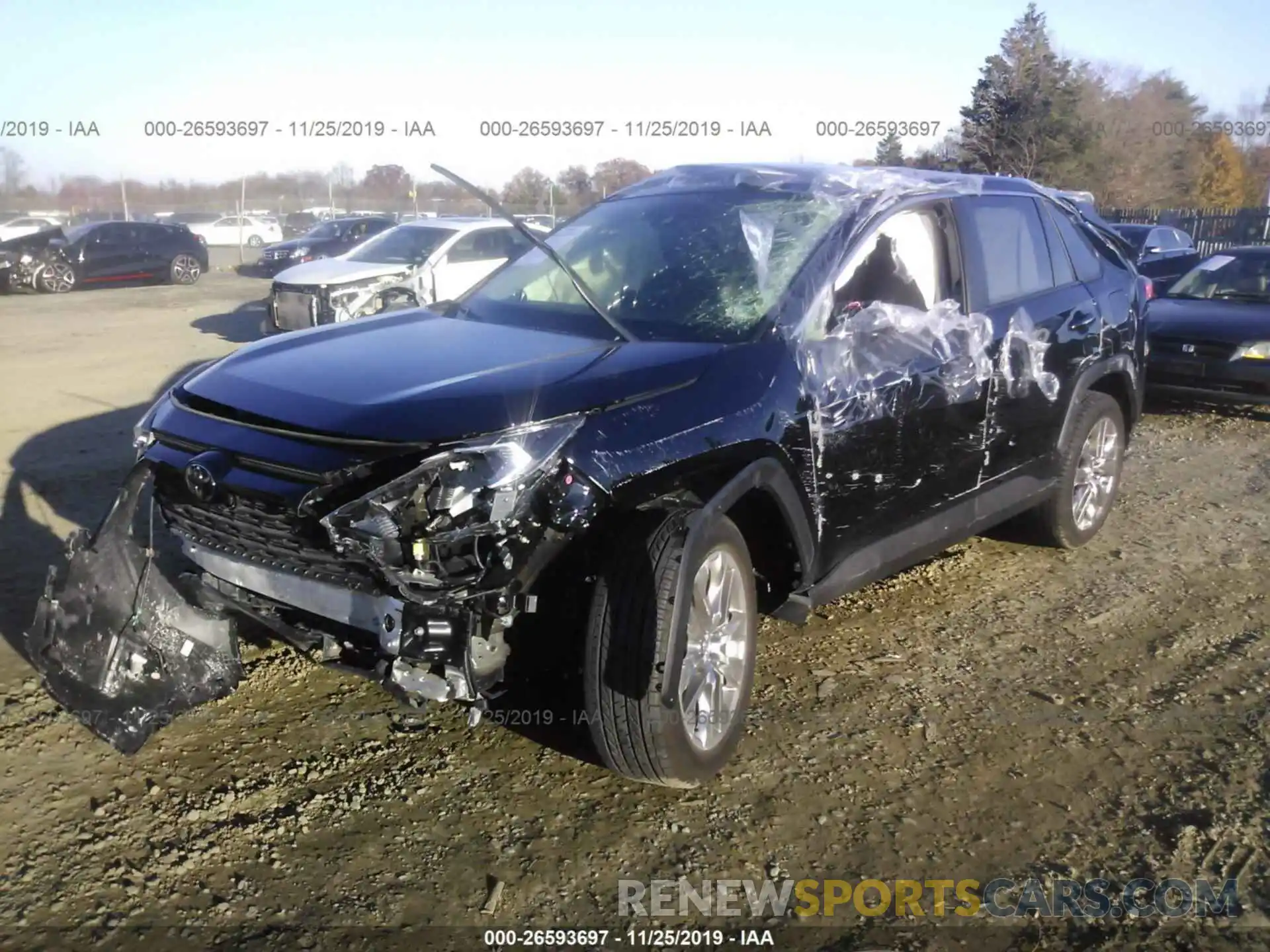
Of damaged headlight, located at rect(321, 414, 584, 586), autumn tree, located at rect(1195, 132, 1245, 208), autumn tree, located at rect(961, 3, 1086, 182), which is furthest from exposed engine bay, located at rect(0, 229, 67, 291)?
autumn tree, located at rect(1195, 132, 1245, 208)

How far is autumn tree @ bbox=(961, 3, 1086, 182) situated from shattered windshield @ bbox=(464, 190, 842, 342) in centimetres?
2921

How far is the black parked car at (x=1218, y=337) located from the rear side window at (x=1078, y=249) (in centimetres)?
286

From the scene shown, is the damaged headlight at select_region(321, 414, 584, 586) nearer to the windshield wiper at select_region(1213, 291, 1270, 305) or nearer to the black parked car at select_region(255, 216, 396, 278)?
the windshield wiper at select_region(1213, 291, 1270, 305)

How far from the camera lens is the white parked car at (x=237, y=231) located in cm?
3631

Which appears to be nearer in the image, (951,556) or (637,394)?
(637,394)

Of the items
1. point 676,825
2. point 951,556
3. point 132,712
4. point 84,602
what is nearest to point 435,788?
point 676,825

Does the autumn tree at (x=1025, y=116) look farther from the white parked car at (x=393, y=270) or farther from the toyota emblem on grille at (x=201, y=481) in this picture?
the toyota emblem on grille at (x=201, y=481)

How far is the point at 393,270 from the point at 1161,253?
1095 cm

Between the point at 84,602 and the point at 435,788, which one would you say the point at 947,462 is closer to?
the point at 435,788

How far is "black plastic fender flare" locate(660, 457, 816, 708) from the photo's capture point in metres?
2.90

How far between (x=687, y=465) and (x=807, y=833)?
3.74 feet

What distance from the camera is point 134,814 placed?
310cm

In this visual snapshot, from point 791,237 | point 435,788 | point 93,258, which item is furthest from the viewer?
point 93,258

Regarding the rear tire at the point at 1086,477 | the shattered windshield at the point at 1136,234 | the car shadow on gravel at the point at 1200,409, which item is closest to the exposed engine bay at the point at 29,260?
the shattered windshield at the point at 1136,234
